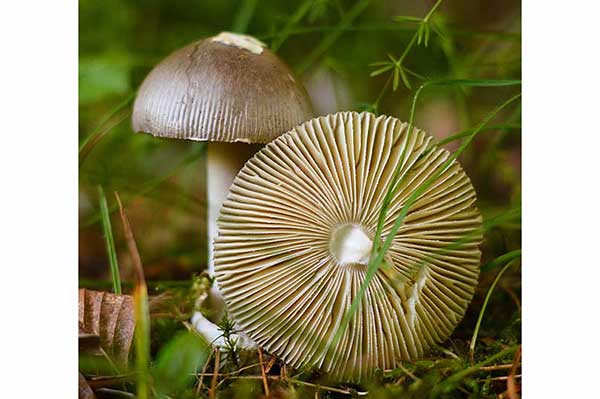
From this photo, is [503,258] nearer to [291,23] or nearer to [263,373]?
[263,373]

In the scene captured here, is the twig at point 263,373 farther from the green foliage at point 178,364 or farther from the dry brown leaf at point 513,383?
the dry brown leaf at point 513,383

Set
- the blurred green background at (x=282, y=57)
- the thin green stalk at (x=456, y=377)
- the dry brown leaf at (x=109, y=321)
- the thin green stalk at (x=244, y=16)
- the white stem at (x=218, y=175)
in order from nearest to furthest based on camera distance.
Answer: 1. the thin green stalk at (x=456, y=377)
2. the dry brown leaf at (x=109, y=321)
3. the white stem at (x=218, y=175)
4. the blurred green background at (x=282, y=57)
5. the thin green stalk at (x=244, y=16)

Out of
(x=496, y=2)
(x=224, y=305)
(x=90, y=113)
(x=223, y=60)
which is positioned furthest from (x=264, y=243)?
(x=496, y=2)

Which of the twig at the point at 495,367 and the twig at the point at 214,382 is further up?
the twig at the point at 495,367

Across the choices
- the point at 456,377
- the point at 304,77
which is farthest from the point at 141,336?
the point at 304,77

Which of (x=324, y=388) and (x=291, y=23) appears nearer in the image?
(x=324, y=388)

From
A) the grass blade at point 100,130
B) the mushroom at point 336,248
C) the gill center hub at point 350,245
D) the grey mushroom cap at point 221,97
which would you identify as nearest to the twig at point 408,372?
the mushroom at point 336,248
